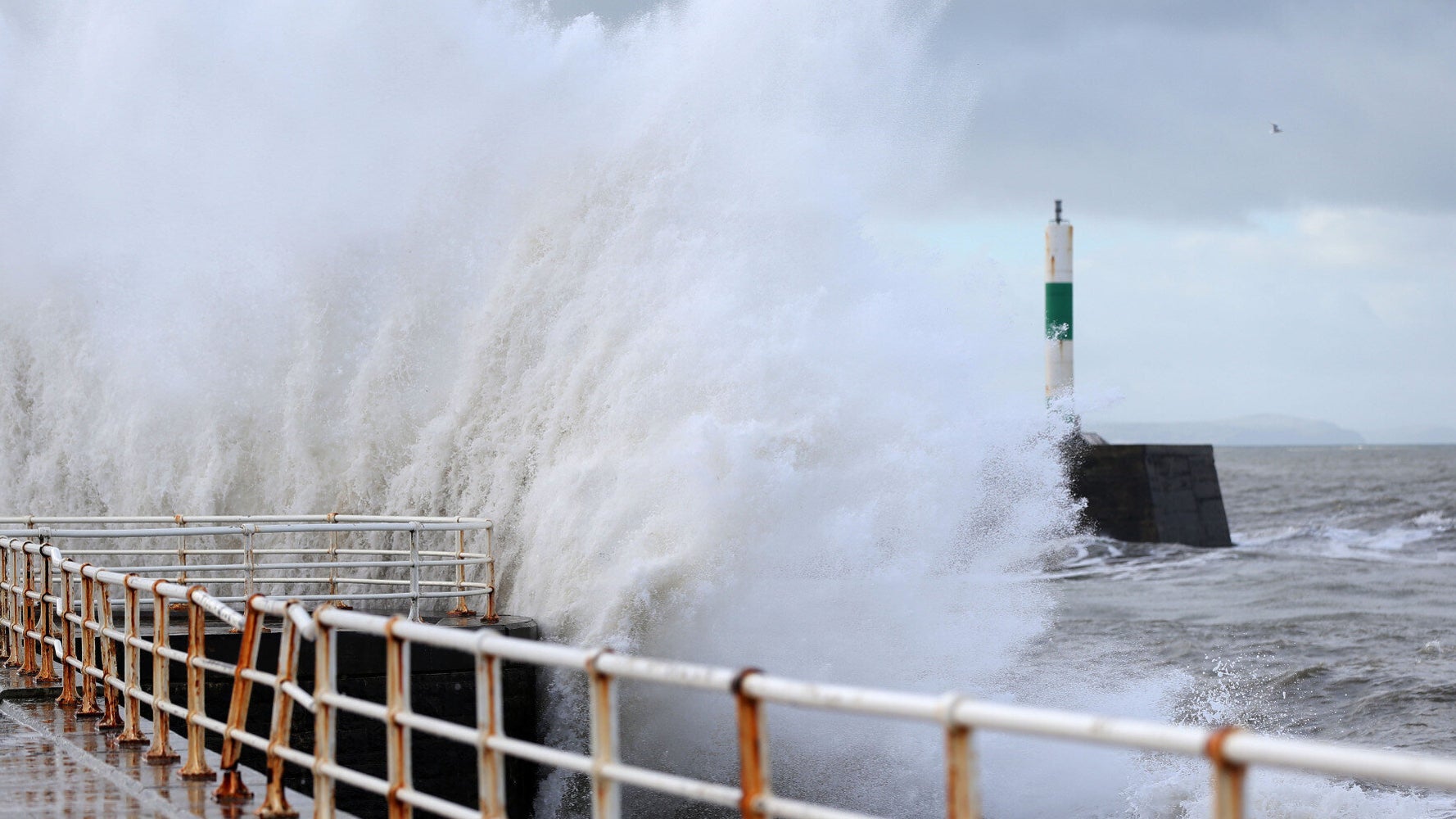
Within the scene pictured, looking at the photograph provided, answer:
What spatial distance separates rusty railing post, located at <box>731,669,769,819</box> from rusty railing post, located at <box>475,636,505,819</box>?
3.16 ft

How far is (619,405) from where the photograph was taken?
12.8 metres

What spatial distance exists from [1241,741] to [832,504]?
9.51 metres

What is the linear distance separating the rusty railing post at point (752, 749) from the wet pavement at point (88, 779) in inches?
108

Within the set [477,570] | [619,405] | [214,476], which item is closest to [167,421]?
[214,476]

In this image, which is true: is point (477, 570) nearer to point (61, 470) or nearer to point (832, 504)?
point (832, 504)

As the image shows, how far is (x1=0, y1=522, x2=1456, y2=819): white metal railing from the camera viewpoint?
7.94ft

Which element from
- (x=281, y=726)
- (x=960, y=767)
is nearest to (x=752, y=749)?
(x=960, y=767)

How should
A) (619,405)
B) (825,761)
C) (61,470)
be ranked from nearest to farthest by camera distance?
(825,761) → (619,405) → (61,470)

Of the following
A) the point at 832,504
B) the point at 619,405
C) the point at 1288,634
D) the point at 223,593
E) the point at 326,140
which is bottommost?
the point at 1288,634

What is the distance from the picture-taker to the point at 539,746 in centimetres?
478

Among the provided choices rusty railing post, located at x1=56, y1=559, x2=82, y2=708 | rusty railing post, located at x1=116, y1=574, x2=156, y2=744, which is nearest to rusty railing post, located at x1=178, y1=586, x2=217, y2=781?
rusty railing post, located at x1=116, y1=574, x2=156, y2=744

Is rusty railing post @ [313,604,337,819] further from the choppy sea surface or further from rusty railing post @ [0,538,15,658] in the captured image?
the choppy sea surface

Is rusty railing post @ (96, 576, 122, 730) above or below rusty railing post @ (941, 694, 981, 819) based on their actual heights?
below

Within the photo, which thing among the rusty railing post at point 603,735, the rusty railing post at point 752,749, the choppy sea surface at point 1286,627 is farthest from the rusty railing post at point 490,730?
the choppy sea surface at point 1286,627
